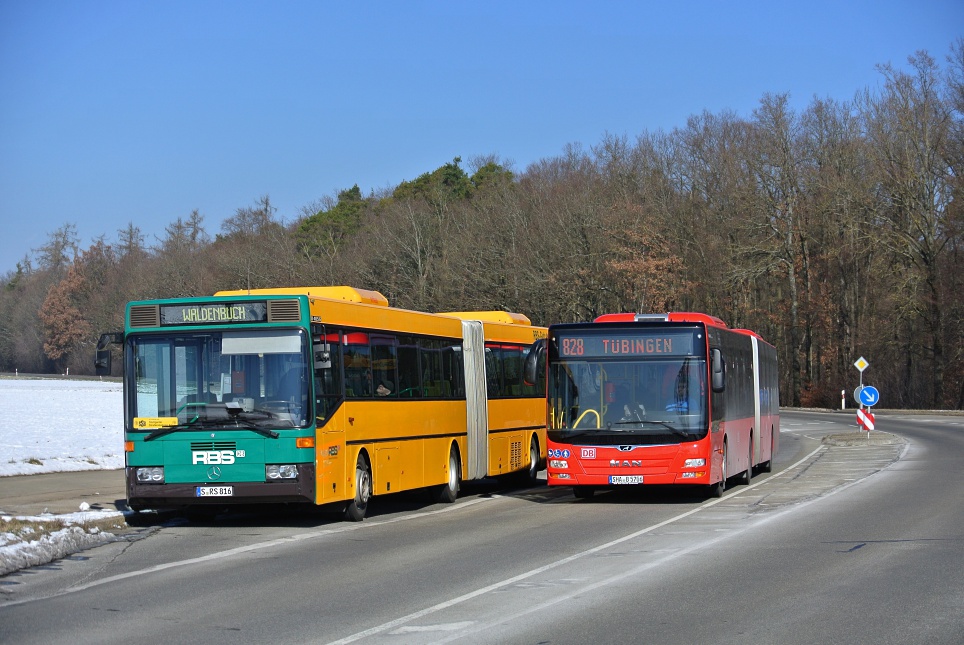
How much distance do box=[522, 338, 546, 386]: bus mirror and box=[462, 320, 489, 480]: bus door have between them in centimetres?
235

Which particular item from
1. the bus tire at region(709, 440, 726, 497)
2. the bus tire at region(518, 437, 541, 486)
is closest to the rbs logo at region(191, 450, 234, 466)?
the bus tire at region(709, 440, 726, 497)

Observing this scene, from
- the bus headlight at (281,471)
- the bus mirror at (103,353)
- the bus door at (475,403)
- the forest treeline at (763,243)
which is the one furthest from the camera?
the forest treeline at (763,243)

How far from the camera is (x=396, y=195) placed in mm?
91750

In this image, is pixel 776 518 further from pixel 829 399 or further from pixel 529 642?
pixel 829 399

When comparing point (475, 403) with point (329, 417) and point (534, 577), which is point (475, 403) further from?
point (534, 577)

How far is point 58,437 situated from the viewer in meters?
31.2

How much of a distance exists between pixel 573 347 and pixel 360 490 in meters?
4.37

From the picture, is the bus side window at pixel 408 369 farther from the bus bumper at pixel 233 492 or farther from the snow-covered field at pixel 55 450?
the snow-covered field at pixel 55 450

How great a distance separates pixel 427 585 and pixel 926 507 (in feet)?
30.0

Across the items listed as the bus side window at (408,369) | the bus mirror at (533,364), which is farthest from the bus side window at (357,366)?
the bus mirror at (533,364)

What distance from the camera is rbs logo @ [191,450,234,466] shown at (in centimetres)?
1478

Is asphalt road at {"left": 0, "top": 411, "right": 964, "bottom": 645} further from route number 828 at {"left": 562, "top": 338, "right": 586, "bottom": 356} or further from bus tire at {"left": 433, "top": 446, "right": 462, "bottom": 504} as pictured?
route number 828 at {"left": 562, "top": 338, "right": 586, "bottom": 356}

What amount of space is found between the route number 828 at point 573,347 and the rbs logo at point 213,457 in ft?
19.9

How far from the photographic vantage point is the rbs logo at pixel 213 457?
48.5ft
